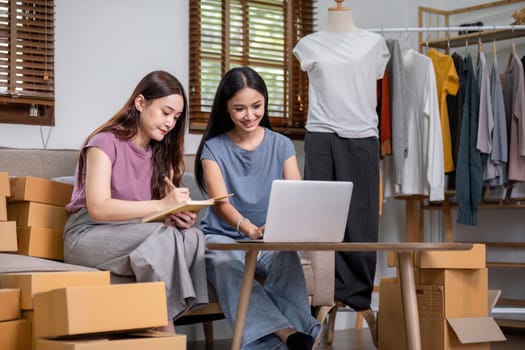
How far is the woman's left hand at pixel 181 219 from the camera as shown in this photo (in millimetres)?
2754

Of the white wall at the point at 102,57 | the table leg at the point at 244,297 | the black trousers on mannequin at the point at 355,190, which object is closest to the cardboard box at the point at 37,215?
the white wall at the point at 102,57

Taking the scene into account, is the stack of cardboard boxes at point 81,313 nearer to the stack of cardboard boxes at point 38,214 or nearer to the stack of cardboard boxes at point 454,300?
the stack of cardboard boxes at point 38,214

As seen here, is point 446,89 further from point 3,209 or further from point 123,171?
point 3,209

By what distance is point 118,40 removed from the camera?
3916 mm

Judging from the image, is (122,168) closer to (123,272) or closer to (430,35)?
(123,272)

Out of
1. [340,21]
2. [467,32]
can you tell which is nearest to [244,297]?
[340,21]

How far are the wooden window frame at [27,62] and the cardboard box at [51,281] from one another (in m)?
1.28

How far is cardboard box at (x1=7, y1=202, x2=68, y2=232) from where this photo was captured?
2.92 metres

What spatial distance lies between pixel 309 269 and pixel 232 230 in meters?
0.31

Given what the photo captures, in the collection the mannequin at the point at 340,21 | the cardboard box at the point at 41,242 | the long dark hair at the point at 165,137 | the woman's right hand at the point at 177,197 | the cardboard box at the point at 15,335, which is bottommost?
the cardboard box at the point at 15,335

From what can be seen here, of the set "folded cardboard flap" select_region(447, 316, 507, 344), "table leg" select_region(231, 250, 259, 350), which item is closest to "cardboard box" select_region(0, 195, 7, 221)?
"table leg" select_region(231, 250, 259, 350)

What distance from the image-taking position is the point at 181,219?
2766 mm

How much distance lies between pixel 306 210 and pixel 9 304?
2.83 feet

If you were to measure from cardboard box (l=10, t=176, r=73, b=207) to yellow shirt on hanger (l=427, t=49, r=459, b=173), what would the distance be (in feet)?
7.03
